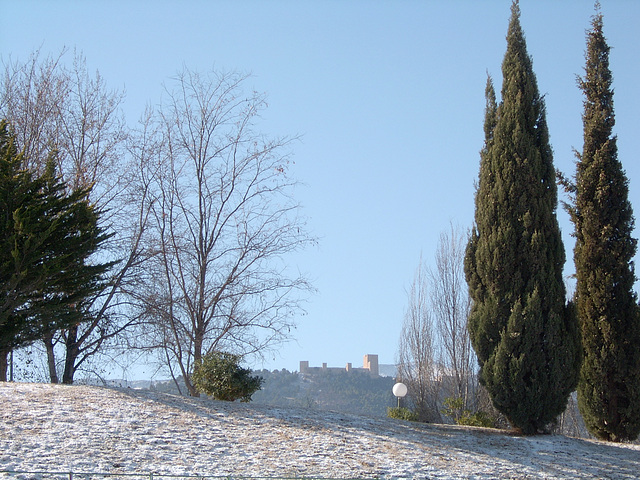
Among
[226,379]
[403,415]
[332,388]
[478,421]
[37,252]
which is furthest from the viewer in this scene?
[332,388]

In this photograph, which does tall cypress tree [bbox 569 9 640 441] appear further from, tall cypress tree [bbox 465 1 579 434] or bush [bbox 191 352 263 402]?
bush [bbox 191 352 263 402]

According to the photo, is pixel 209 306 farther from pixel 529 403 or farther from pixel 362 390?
pixel 362 390

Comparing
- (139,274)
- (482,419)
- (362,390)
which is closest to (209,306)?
(139,274)

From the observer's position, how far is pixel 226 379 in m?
10.6

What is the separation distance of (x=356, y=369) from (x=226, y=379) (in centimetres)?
2110

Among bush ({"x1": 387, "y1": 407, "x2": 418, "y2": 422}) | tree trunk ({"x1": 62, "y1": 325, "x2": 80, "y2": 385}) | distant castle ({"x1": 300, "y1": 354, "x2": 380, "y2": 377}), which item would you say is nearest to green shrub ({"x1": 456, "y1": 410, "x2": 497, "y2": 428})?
bush ({"x1": 387, "y1": 407, "x2": 418, "y2": 422})

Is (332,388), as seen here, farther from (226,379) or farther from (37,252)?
(37,252)

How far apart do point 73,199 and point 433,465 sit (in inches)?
276

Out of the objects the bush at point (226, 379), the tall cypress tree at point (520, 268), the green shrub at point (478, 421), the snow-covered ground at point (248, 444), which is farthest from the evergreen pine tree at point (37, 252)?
the green shrub at point (478, 421)

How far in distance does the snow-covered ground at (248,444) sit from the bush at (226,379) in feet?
2.60

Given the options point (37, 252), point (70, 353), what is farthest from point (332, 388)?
point (37, 252)

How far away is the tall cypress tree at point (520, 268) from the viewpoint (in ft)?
32.8

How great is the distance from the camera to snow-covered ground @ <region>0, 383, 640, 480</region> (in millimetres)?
6918

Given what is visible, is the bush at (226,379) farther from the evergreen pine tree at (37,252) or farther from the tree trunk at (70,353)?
the tree trunk at (70,353)
